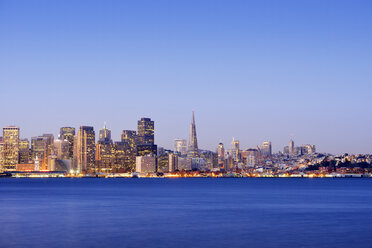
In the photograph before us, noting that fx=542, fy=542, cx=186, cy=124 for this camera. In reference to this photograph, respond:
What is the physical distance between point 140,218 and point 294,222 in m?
16.6

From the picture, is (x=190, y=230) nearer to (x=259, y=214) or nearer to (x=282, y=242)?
(x=282, y=242)

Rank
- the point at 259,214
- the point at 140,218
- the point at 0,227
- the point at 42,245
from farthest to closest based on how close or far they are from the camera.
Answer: the point at 259,214
the point at 140,218
the point at 0,227
the point at 42,245

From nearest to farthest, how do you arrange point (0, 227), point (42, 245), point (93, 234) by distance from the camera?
1. point (42, 245)
2. point (93, 234)
3. point (0, 227)

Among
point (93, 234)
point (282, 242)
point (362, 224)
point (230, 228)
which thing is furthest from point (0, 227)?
point (362, 224)

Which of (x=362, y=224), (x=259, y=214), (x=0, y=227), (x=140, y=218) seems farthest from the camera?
(x=259, y=214)

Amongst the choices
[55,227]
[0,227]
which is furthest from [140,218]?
[0,227]

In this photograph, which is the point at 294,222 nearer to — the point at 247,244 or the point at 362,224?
the point at 362,224

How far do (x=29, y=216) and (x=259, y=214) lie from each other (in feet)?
88.4

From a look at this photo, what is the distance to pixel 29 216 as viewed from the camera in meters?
60.6

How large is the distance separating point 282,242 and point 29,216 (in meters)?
31.6

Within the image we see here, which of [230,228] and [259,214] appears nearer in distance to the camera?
[230,228]

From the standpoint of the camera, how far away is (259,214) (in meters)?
65.9

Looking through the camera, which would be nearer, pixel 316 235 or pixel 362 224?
pixel 316 235

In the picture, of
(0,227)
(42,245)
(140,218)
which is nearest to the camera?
(42,245)
